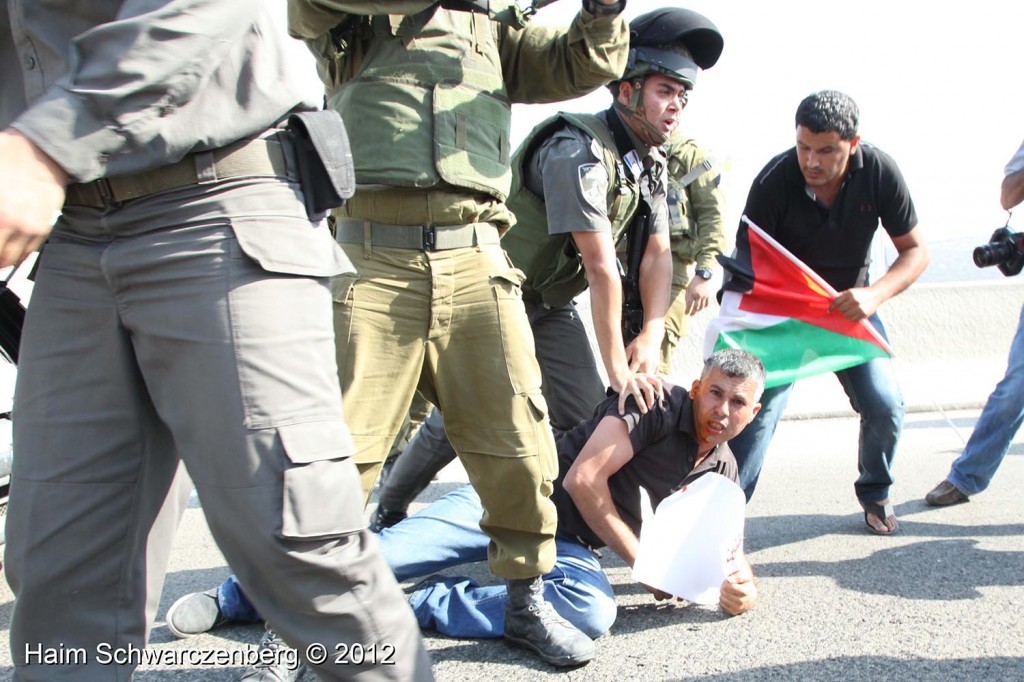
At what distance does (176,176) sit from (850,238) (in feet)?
10.0

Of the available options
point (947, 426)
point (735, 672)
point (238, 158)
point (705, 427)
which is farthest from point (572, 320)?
point (947, 426)

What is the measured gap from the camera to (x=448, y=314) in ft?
8.25

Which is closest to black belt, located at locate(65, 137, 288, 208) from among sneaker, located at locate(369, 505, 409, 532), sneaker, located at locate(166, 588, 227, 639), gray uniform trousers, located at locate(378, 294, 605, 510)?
sneaker, located at locate(166, 588, 227, 639)

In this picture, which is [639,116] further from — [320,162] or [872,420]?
[320,162]

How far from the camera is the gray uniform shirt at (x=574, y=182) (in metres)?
3.02

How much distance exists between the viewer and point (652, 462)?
10.6 feet

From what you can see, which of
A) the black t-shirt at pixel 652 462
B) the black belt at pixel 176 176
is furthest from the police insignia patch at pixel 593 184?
the black belt at pixel 176 176

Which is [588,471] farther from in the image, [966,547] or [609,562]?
[966,547]

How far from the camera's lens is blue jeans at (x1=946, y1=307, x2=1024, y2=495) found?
432 cm

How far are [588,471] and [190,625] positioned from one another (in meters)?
1.27

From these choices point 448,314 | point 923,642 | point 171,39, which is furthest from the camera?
point 923,642

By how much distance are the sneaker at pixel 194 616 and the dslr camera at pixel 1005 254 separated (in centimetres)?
310

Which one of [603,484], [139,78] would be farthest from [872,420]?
[139,78]

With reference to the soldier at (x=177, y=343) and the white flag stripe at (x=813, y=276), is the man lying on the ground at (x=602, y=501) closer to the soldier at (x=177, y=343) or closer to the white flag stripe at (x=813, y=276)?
the white flag stripe at (x=813, y=276)
